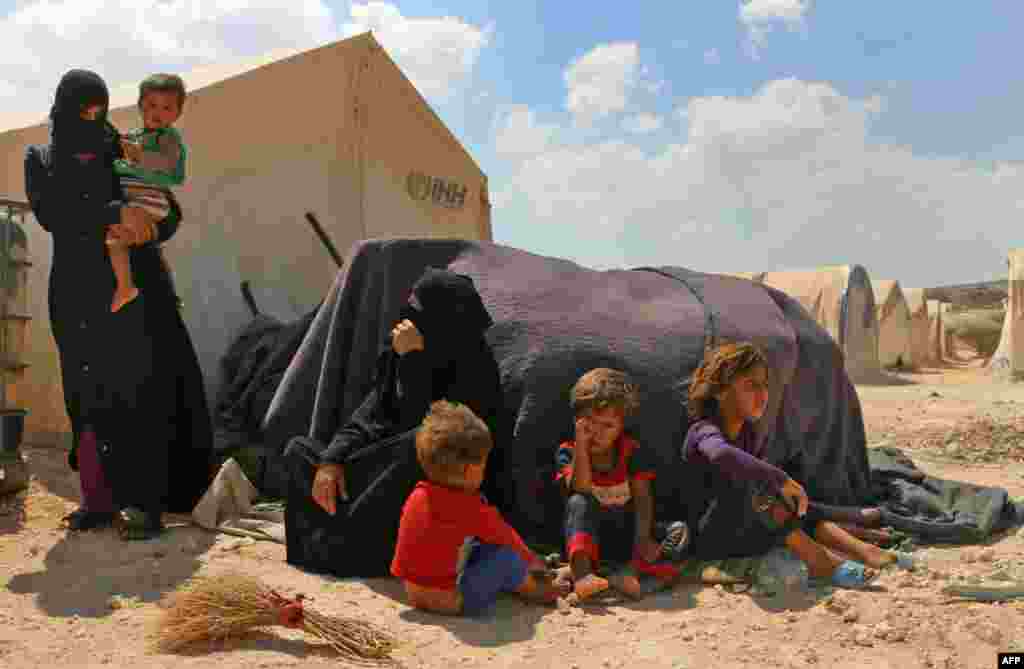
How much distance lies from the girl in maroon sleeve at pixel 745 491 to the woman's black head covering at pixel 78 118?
2337mm

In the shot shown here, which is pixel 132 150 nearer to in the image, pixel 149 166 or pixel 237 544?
pixel 149 166

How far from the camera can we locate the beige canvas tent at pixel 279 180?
4.92 metres

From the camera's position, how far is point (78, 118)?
3.28m

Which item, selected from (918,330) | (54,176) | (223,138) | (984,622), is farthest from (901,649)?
(918,330)

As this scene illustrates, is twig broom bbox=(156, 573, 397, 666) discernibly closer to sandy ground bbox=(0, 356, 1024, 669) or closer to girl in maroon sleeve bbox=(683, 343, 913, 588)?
sandy ground bbox=(0, 356, 1024, 669)

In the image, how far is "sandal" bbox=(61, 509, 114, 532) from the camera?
3386 mm

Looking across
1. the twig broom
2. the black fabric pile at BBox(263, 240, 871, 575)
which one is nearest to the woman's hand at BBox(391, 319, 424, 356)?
the black fabric pile at BBox(263, 240, 871, 575)

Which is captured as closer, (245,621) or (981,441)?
(245,621)

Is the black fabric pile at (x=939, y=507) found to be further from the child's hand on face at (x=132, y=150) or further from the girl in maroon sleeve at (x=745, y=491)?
the child's hand on face at (x=132, y=150)

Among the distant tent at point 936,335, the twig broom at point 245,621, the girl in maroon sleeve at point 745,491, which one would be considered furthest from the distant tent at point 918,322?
the twig broom at point 245,621

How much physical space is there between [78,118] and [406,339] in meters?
1.49

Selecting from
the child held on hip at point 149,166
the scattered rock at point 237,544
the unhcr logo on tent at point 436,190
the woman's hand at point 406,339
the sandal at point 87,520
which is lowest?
the scattered rock at point 237,544

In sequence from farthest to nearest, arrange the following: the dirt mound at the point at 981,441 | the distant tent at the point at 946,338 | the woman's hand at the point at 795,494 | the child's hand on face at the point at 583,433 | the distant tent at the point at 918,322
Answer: the distant tent at the point at 946,338
the distant tent at the point at 918,322
the dirt mound at the point at 981,441
the child's hand on face at the point at 583,433
the woman's hand at the point at 795,494

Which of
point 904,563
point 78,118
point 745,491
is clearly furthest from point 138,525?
point 904,563
